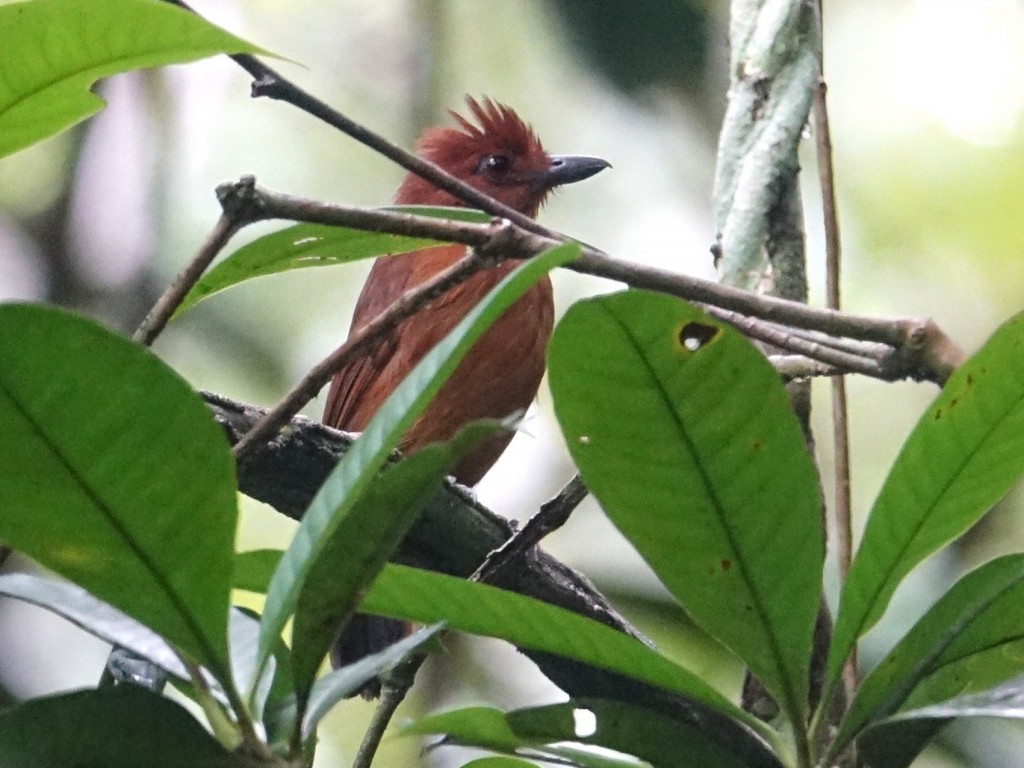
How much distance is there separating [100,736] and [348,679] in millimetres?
153

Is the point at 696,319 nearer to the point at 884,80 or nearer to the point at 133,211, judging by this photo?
the point at 133,211

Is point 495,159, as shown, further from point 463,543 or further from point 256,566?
point 256,566

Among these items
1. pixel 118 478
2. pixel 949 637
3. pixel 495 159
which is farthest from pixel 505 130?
pixel 118 478

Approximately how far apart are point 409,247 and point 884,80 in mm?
3119

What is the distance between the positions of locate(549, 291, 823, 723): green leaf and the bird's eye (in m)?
2.32

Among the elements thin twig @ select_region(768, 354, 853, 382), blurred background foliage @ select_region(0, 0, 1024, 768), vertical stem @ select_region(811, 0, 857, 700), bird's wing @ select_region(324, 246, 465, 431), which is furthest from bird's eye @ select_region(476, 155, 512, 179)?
thin twig @ select_region(768, 354, 853, 382)

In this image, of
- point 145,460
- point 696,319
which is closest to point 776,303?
point 696,319

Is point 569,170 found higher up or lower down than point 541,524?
higher up

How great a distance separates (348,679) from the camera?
2.74 feet

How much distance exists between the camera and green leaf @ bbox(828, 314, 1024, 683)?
0.89m

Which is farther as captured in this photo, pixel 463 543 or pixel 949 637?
pixel 463 543

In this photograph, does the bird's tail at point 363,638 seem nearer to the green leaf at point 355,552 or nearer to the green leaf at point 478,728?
the green leaf at point 478,728

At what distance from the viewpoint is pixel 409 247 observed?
1188 mm

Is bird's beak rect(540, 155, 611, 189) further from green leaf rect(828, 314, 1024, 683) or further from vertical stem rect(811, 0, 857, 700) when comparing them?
green leaf rect(828, 314, 1024, 683)
